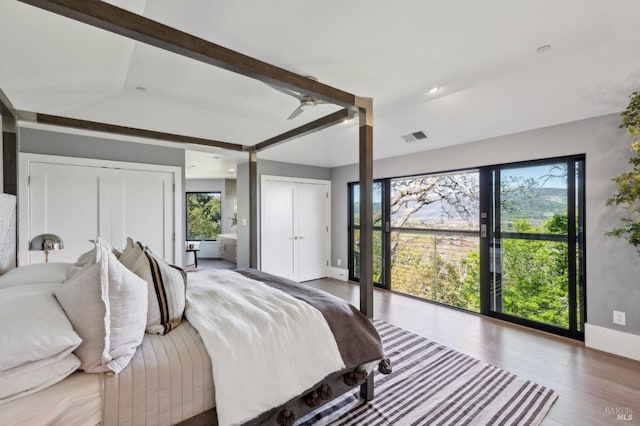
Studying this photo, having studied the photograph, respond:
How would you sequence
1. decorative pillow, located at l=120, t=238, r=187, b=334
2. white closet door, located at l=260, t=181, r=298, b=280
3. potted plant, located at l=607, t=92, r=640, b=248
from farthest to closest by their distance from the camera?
white closet door, located at l=260, t=181, r=298, b=280, potted plant, located at l=607, t=92, r=640, b=248, decorative pillow, located at l=120, t=238, r=187, b=334

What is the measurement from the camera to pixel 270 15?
178 centimetres

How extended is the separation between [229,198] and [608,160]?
771 centimetres

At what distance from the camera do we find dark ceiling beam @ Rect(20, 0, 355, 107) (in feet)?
3.68

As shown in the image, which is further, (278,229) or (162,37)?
(278,229)

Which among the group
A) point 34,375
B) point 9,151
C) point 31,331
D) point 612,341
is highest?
point 9,151

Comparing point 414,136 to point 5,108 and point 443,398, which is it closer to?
point 443,398

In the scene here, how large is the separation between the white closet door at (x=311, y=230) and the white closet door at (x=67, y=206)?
304cm

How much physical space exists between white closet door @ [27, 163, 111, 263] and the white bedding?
3304 millimetres

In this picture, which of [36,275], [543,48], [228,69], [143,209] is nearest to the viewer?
[228,69]

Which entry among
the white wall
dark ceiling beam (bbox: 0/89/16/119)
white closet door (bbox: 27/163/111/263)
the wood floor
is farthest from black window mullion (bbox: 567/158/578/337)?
white closet door (bbox: 27/163/111/263)

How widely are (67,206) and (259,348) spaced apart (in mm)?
3618

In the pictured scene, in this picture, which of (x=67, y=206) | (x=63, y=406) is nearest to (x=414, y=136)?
(x=63, y=406)

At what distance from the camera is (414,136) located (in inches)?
163

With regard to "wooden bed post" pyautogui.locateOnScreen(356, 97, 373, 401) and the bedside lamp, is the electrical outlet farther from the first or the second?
the bedside lamp
